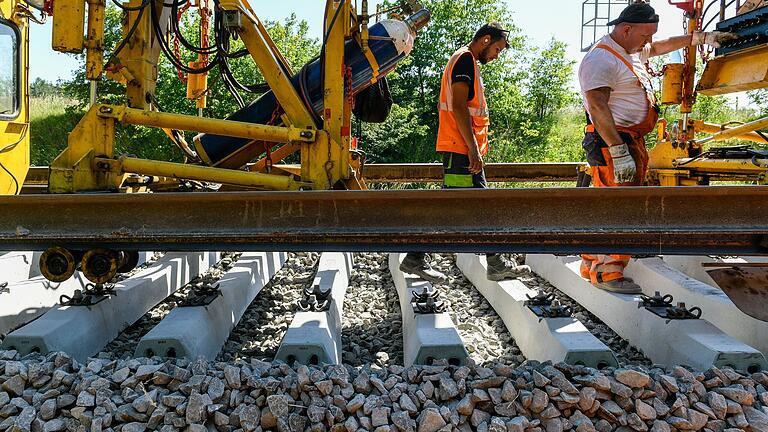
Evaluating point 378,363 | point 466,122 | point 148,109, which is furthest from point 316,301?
point 148,109

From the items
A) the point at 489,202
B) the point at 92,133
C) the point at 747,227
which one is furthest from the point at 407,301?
the point at 92,133

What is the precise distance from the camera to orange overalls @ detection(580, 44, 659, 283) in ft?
14.4

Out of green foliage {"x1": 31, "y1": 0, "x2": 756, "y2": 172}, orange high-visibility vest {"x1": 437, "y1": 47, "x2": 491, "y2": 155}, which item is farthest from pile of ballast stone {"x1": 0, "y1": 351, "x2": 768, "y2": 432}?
green foliage {"x1": 31, "y1": 0, "x2": 756, "y2": 172}

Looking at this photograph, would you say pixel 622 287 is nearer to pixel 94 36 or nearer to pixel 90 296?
pixel 90 296

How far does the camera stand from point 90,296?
3.97 metres

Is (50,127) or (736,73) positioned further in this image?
(50,127)

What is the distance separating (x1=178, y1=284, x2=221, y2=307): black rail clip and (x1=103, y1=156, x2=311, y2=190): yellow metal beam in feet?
2.51

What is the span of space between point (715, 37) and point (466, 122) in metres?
3.21

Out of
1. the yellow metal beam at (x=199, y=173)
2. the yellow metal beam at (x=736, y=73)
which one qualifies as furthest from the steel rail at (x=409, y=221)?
the yellow metal beam at (x=736, y=73)

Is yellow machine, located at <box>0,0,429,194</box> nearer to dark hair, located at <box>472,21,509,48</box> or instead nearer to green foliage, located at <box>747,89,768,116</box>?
dark hair, located at <box>472,21,509,48</box>

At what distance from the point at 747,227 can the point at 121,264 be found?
11.7ft

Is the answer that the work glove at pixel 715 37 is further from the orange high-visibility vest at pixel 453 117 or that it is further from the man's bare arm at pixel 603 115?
the orange high-visibility vest at pixel 453 117

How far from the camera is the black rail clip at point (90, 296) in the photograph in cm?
386

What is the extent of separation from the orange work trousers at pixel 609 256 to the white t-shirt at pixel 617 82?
22cm
